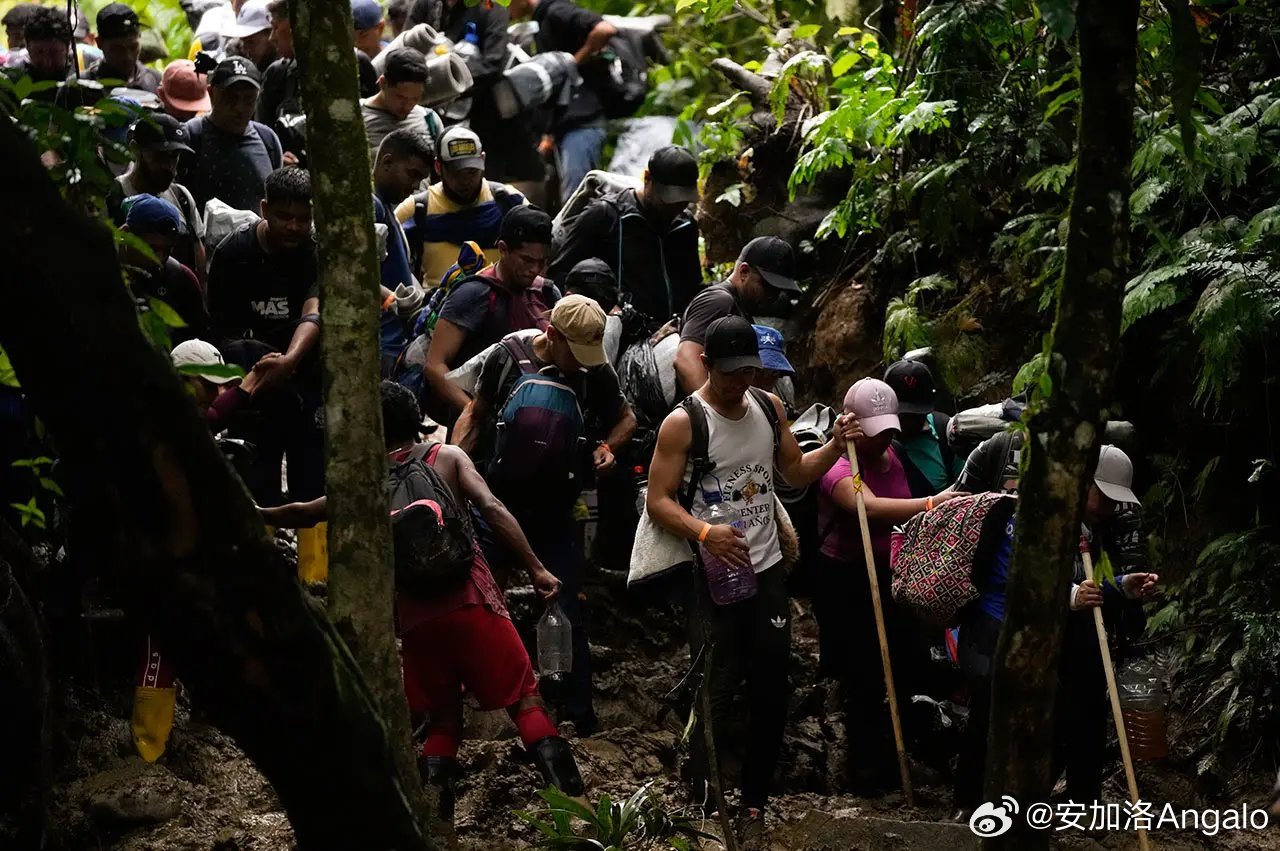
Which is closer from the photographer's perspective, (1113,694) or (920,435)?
(1113,694)

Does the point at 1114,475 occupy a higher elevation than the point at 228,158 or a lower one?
lower

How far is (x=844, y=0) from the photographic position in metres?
12.2

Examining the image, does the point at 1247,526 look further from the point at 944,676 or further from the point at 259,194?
the point at 259,194

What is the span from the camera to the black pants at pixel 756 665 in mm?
6801

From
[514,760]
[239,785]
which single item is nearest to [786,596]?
[514,760]

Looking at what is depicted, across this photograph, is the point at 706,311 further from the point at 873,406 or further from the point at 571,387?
the point at 873,406

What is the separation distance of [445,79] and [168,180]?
11.1 ft

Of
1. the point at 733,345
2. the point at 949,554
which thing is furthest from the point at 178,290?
the point at 949,554

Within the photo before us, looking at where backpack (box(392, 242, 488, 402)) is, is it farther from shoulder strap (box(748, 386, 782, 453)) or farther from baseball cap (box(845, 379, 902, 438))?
baseball cap (box(845, 379, 902, 438))

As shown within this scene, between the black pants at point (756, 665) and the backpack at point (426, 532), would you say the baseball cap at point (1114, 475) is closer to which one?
the black pants at point (756, 665)

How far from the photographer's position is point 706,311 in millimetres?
8078

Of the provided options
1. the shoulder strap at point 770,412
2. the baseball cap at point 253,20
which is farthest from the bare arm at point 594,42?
the shoulder strap at point 770,412

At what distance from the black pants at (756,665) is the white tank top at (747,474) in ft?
0.46

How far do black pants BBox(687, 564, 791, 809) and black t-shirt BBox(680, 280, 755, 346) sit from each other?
1655 millimetres
